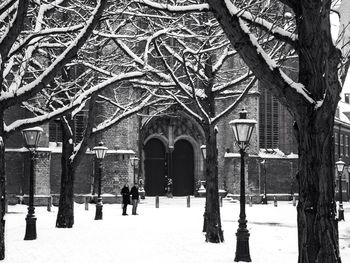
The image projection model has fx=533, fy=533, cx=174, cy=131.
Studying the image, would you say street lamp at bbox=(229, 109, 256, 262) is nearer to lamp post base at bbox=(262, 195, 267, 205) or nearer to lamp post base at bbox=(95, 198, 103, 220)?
lamp post base at bbox=(95, 198, 103, 220)

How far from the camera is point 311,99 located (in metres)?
6.05

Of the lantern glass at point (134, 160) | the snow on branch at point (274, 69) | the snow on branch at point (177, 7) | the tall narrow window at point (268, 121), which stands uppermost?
the tall narrow window at point (268, 121)

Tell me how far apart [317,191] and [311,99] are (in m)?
1.04

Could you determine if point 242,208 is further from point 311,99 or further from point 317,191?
point 311,99

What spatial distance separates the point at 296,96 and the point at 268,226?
1386 cm

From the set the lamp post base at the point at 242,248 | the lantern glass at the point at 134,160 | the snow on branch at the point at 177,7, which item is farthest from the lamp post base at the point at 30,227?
the lantern glass at the point at 134,160

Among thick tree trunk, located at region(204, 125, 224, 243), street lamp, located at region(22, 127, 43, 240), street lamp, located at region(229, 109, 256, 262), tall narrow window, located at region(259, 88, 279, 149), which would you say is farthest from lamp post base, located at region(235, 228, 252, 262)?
tall narrow window, located at region(259, 88, 279, 149)

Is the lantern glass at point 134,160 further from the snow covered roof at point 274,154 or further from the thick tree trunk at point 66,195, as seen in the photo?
the thick tree trunk at point 66,195

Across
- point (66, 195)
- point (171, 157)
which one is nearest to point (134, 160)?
point (171, 157)

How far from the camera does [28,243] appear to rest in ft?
43.7

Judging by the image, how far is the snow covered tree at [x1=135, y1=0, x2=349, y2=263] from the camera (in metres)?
5.93

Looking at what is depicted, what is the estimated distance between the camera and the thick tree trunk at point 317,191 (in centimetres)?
589

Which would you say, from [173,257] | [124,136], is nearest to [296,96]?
[173,257]

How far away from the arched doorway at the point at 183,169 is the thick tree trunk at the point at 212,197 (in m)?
23.2
